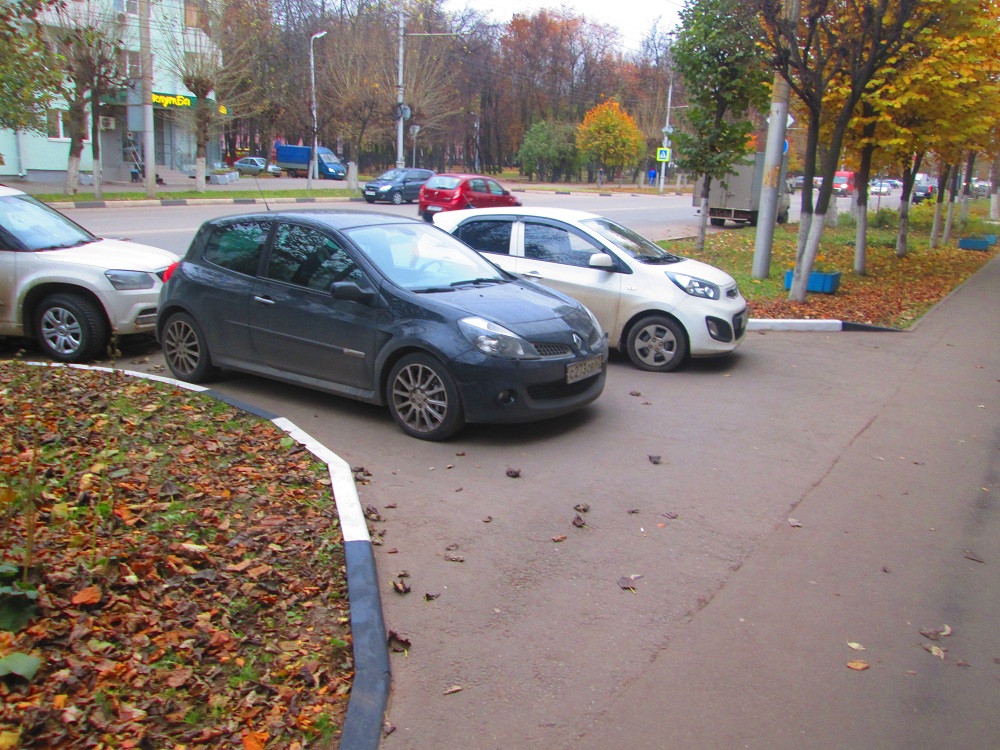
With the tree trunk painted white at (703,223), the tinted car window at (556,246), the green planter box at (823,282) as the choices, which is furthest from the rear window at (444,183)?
the tinted car window at (556,246)

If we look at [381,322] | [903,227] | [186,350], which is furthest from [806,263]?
[186,350]

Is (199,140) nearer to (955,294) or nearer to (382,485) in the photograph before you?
(955,294)

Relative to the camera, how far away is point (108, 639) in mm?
3547

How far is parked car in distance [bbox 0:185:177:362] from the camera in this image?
28.0 ft

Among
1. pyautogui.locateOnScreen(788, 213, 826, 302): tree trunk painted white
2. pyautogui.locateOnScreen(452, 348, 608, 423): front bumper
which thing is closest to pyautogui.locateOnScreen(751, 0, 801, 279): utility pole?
pyautogui.locateOnScreen(788, 213, 826, 302): tree trunk painted white

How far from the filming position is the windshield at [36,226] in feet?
28.8

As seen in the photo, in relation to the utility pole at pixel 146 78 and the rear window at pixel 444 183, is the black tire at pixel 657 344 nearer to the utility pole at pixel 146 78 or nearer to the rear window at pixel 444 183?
the rear window at pixel 444 183

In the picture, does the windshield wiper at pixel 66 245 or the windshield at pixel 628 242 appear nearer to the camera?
the windshield wiper at pixel 66 245

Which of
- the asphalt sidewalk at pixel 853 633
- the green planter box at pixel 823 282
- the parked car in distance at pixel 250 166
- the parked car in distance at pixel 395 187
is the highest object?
the parked car in distance at pixel 250 166

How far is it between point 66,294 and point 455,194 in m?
19.6

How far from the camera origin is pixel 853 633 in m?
4.18

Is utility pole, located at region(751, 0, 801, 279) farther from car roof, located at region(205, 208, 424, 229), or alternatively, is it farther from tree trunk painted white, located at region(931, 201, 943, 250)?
tree trunk painted white, located at region(931, 201, 943, 250)

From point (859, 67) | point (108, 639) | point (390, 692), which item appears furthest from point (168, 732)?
point (859, 67)

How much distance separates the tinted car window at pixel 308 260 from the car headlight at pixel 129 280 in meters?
2.09
